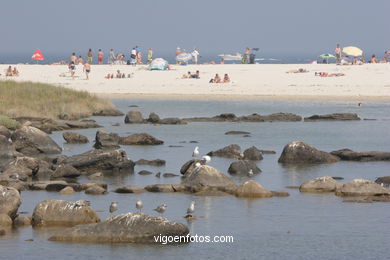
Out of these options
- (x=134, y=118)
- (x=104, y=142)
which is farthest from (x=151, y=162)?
(x=134, y=118)

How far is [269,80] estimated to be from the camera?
6856 cm

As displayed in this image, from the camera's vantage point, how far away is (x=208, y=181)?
27.9 metres

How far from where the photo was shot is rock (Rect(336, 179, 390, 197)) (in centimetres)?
2705

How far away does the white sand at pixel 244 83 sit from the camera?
62.1 m

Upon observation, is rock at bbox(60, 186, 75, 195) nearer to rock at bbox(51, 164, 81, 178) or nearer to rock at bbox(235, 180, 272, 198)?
rock at bbox(51, 164, 81, 178)

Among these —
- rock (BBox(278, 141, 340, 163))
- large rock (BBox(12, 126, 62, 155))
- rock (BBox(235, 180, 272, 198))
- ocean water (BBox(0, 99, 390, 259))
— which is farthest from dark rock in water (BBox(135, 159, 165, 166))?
rock (BBox(235, 180, 272, 198))

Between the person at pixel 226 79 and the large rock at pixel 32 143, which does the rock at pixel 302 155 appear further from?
the person at pixel 226 79

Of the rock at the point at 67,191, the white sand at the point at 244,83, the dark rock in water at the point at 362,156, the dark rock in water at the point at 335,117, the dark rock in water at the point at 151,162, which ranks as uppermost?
the white sand at the point at 244,83

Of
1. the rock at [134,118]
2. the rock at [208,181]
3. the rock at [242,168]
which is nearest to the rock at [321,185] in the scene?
the rock at [208,181]

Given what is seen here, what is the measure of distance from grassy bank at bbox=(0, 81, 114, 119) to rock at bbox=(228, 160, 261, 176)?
16.4 metres

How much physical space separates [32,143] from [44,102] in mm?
12867

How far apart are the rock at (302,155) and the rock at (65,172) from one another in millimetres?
7598

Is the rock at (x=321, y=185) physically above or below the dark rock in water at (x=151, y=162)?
above

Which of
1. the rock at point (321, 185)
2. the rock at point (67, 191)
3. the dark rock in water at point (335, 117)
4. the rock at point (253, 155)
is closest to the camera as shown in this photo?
the rock at point (67, 191)
